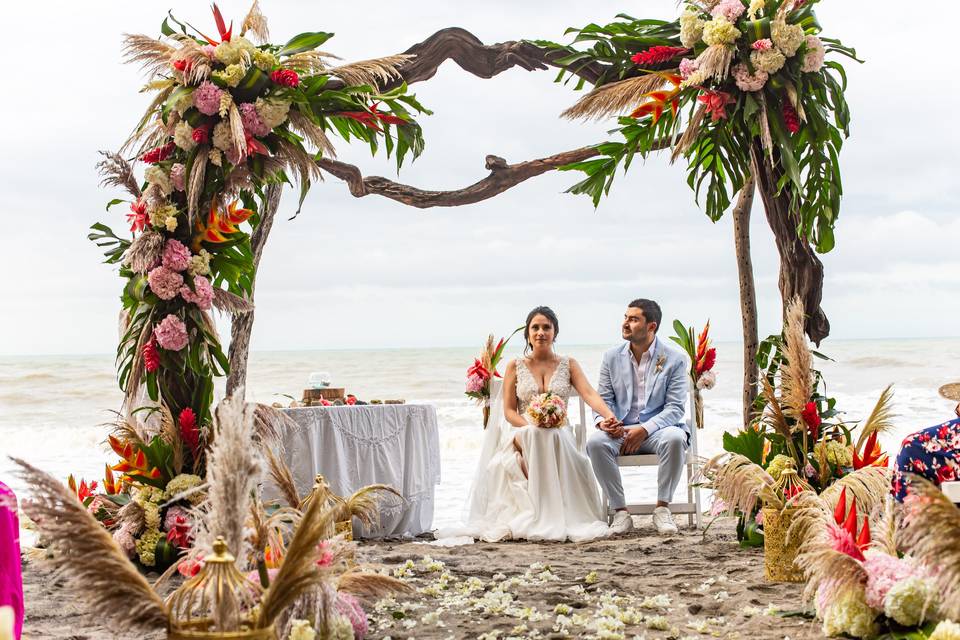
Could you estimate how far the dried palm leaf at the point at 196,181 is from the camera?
5371 mm

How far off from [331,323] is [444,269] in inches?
133

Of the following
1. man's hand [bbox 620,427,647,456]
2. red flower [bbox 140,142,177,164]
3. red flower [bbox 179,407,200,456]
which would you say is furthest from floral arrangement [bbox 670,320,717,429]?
red flower [bbox 140,142,177,164]

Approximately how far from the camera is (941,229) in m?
25.7

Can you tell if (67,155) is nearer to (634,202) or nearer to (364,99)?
(634,202)

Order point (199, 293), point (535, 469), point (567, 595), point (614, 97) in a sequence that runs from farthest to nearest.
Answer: point (535, 469) < point (614, 97) < point (199, 293) < point (567, 595)

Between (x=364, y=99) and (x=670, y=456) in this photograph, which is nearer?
(x=364, y=99)

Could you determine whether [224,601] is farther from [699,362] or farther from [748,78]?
[699,362]

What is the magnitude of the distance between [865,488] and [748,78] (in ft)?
7.83

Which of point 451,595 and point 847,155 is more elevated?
point 847,155

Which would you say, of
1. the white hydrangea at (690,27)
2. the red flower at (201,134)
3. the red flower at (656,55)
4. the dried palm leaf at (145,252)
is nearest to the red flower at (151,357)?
the dried palm leaf at (145,252)

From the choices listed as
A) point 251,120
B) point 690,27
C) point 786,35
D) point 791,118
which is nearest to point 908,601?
point 791,118

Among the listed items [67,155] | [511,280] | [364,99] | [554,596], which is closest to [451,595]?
[554,596]

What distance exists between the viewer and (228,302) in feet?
18.5

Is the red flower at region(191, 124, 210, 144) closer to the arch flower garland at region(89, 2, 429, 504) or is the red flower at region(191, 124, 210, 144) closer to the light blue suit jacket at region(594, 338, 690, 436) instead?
the arch flower garland at region(89, 2, 429, 504)
